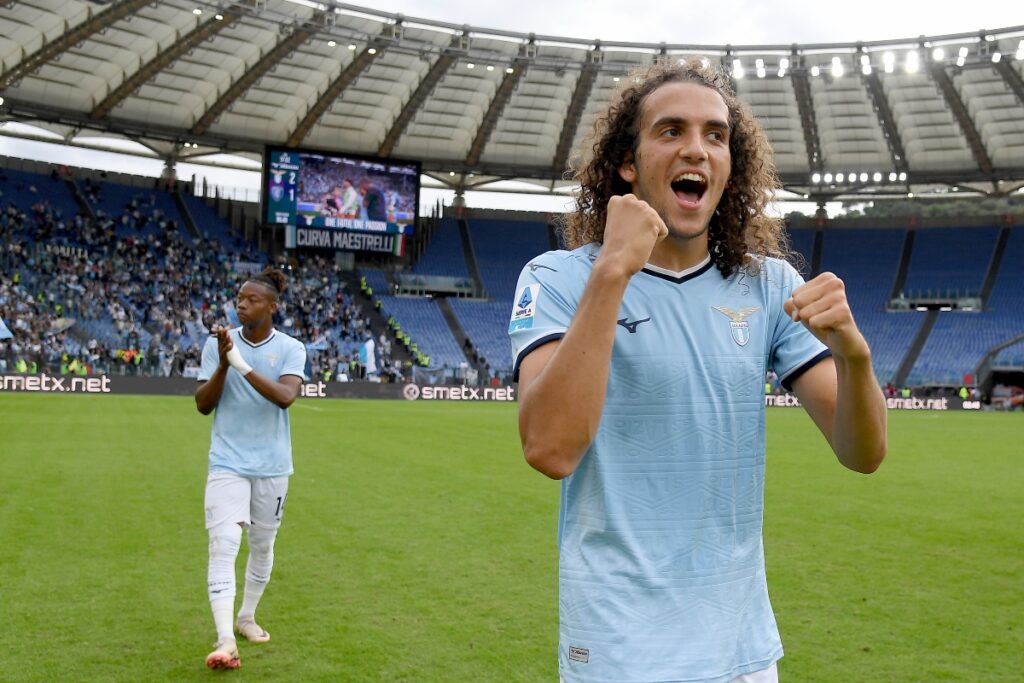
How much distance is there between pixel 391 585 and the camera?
318 inches

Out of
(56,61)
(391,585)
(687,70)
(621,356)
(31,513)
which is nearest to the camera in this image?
(621,356)

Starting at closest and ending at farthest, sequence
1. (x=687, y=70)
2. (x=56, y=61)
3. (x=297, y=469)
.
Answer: (x=687, y=70) < (x=297, y=469) < (x=56, y=61)

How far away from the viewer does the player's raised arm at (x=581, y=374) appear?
2119mm

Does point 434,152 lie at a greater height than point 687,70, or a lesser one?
A: greater

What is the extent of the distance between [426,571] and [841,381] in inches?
267

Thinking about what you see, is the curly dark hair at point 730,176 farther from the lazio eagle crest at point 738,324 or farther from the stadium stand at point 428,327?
the stadium stand at point 428,327

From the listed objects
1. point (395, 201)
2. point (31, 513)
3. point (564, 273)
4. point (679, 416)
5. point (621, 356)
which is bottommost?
point (31, 513)

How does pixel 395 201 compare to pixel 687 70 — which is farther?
pixel 395 201

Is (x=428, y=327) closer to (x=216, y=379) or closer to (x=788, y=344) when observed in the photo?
(x=216, y=379)

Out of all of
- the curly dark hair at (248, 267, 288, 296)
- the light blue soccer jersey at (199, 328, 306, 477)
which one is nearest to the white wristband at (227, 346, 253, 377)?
the light blue soccer jersey at (199, 328, 306, 477)

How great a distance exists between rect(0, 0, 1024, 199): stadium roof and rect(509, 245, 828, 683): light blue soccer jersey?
37.8m

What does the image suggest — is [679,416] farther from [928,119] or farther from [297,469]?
[928,119]

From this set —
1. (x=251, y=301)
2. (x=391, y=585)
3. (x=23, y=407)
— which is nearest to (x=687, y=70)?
(x=251, y=301)

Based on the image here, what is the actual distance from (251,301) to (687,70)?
4.64 meters
